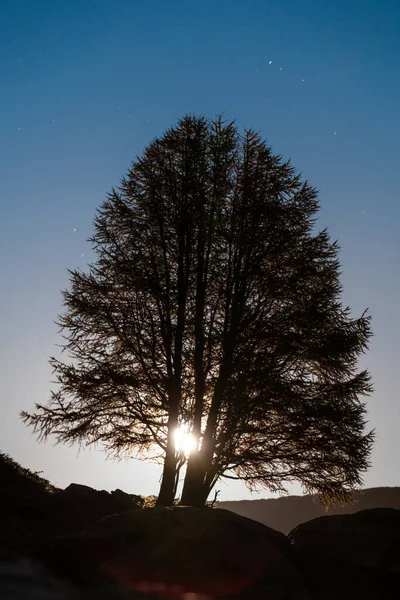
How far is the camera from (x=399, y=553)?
324 inches

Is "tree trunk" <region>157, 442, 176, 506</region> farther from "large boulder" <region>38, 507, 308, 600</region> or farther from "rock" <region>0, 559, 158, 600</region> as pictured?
"rock" <region>0, 559, 158, 600</region>

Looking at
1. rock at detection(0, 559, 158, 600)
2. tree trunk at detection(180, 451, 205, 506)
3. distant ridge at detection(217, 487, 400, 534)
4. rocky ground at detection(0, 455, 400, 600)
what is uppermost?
distant ridge at detection(217, 487, 400, 534)

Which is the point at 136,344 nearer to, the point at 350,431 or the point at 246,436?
the point at 246,436

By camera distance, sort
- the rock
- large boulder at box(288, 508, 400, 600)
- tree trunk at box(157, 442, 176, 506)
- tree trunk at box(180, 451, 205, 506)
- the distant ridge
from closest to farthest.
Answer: the rock < large boulder at box(288, 508, 400, 600) < tree trunk at box(180, 451, 205, 506) < tree trunk at box(157, 442, 176, 506) < the distant ridge

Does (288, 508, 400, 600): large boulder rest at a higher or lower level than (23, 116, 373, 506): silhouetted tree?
lower

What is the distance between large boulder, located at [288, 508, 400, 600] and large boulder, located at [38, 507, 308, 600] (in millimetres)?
1210

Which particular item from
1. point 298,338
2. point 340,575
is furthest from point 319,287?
point 340,575

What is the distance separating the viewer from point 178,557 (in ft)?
21.0

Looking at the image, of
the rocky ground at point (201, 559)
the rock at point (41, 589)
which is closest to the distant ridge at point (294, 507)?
the rocky ground at point (201, 559)

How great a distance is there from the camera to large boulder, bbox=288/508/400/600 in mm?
7789

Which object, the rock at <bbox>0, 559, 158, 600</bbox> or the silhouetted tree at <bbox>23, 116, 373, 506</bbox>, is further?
the silhouetted tree at <bbox>23, 116, 373, 506</bbox>

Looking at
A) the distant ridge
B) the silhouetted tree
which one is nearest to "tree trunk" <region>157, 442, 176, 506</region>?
A: the silhouetted tree

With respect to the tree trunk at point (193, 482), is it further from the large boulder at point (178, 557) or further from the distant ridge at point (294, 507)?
the distant ridge at point (294, 507)

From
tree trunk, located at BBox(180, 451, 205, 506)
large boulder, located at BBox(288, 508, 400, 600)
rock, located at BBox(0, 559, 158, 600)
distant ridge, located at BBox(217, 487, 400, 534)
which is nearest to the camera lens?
rock, located at BBox(0, 559, 158, 600)
